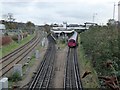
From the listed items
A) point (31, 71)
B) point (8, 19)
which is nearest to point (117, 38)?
point (31, 71)

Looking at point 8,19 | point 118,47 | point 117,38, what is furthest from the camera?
point 8,19

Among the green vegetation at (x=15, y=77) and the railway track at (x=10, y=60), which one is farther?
the railway track at (x=10, y=60)

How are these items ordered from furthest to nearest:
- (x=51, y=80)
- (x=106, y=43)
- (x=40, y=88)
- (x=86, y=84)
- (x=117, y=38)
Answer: (x=51, y=80)
(x=86, y=84)
(x=40, y=88)
(x=106, y=43)
(x=117, y=38)

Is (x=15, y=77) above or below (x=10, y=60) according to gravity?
above

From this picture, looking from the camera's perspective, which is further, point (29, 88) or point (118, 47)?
point (29, 88)

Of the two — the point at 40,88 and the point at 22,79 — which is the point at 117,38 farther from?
the point at 22,79

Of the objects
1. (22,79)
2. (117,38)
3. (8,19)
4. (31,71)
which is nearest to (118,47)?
(117,38)

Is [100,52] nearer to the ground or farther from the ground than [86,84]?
farther from the ground

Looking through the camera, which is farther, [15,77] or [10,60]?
[10,60]

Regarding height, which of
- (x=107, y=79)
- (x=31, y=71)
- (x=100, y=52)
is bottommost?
(x=31, y=71)

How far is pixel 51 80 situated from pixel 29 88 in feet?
11.5

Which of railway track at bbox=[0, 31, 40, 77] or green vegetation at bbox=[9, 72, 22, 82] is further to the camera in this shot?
railway track at bbox=[0, 31, 40, 77]

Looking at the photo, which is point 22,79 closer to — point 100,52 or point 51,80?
point 51,80

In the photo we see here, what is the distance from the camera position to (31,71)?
81.8 feet
